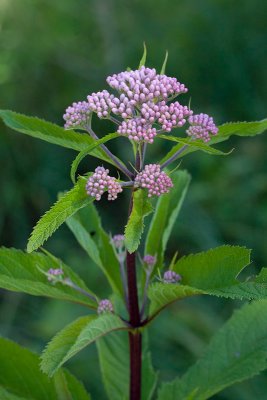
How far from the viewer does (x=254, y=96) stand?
356 centimetres

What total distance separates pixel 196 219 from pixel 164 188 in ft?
7.06

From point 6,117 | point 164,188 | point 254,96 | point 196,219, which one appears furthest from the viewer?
point 254,96

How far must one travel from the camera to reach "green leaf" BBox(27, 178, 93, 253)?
3.18ft

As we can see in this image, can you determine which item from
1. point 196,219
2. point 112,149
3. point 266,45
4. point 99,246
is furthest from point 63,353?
point 266,45

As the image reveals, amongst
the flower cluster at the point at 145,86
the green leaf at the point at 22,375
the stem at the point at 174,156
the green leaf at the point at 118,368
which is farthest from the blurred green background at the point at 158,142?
the flower cluster at the point at 145,86

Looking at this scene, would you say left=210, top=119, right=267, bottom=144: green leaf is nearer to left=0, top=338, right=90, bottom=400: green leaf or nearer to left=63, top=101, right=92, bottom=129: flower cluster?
left=63, top=101, right=92, bottom=129: flower cluster

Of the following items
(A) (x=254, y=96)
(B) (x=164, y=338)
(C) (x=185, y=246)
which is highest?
(A) (x=254, y=96)

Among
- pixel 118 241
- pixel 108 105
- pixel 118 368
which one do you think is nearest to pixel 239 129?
pixel 108 105

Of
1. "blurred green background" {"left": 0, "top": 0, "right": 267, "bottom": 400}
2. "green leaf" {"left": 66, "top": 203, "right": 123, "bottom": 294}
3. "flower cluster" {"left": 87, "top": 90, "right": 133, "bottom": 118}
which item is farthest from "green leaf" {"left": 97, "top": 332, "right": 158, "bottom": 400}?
"blurred green background" {"left": 0, "top": 0, "right": 267, "bottom": 400}

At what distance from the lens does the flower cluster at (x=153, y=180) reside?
3.37 feet

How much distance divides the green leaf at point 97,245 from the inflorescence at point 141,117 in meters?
0.26

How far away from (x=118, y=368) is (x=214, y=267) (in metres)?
0.50

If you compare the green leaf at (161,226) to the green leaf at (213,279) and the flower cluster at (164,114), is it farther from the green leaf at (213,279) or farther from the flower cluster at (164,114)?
the flower cluster at (164,114)

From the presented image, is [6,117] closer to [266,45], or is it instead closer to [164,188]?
[164,188]
